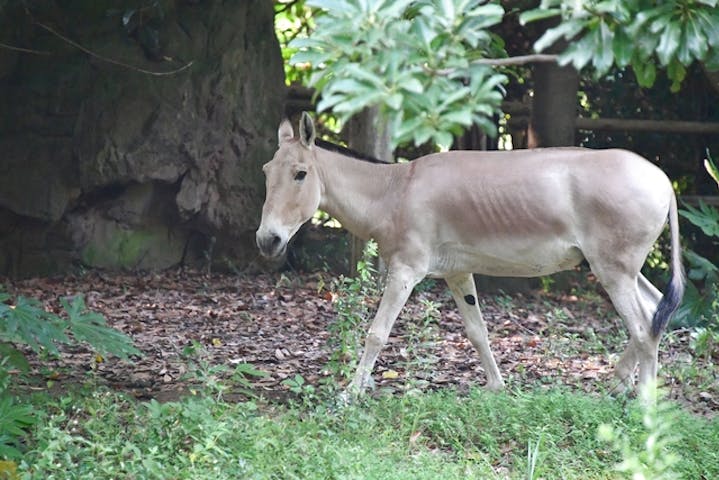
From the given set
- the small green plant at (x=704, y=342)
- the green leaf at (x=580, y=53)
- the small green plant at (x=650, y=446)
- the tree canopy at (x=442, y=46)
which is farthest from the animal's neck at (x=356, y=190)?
the green leaf at (x=580, y=53)

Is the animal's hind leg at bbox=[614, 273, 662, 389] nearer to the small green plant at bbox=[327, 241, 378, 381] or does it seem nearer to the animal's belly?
the animal's belly

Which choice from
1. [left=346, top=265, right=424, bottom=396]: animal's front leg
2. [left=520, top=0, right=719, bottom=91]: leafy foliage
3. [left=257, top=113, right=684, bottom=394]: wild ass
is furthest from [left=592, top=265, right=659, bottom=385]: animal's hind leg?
[left=520, top=0, right=719, bottom=91]: leafy foliage

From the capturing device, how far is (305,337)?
828 cm

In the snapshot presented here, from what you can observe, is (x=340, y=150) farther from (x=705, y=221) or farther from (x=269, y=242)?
(x=705, y=221)

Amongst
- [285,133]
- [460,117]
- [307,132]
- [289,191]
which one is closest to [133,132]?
[285,133]

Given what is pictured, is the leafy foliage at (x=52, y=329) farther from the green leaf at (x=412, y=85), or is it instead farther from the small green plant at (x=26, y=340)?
the green leaf at (x=412, y=85)

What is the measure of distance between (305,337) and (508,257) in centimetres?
218

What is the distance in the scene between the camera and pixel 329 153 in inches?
275

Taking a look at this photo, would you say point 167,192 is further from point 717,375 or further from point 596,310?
point 717,375

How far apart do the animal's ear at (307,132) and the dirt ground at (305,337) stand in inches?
51.6

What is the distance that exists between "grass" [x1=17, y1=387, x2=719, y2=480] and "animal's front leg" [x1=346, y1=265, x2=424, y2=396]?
197mm

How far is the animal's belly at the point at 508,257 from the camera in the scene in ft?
21.5

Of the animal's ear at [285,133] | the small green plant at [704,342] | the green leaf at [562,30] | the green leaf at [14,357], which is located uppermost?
the green leaf at [562,30]

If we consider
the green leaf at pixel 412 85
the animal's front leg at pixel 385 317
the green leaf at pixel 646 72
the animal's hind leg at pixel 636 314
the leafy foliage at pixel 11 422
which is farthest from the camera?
the animal's hind leg at pixel 636 314
